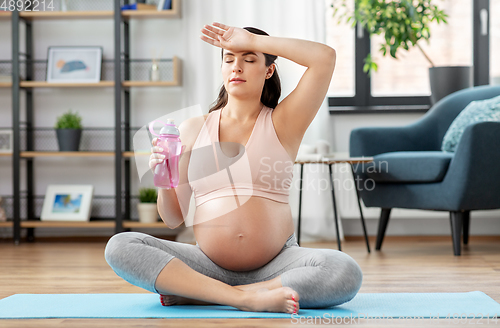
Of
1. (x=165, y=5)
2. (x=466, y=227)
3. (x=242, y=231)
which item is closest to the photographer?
(x=242, y=231)

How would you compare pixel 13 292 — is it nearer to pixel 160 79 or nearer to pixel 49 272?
pixel 49 272

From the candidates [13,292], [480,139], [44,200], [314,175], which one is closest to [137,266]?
[13,292]

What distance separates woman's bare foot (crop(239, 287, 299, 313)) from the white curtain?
1812 mm

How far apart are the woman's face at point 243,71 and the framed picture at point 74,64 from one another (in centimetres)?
198

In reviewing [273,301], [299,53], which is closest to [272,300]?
[273,301]

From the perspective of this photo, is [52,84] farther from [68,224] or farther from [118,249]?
[118,249]

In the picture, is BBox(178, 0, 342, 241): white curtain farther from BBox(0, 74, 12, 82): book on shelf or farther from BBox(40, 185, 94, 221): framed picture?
BBox(0, 74, 12, 82): book on shelf

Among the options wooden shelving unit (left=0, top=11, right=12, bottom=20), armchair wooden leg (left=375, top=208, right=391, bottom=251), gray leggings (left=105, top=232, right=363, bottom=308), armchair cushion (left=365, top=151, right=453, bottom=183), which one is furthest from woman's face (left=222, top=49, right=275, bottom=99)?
wooden shelving unit (left=0, top=11, right=12, bottom=20)

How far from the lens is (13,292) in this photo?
159cm

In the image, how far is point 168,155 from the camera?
1197 millimetres

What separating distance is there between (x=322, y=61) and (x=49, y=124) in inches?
97.1

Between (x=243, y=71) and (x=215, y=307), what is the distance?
62cm

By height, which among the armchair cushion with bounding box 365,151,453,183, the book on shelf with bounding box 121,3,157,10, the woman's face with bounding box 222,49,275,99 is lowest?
the armchair cushion with bounding box 365,151,453,183

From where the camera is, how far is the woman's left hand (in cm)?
125
